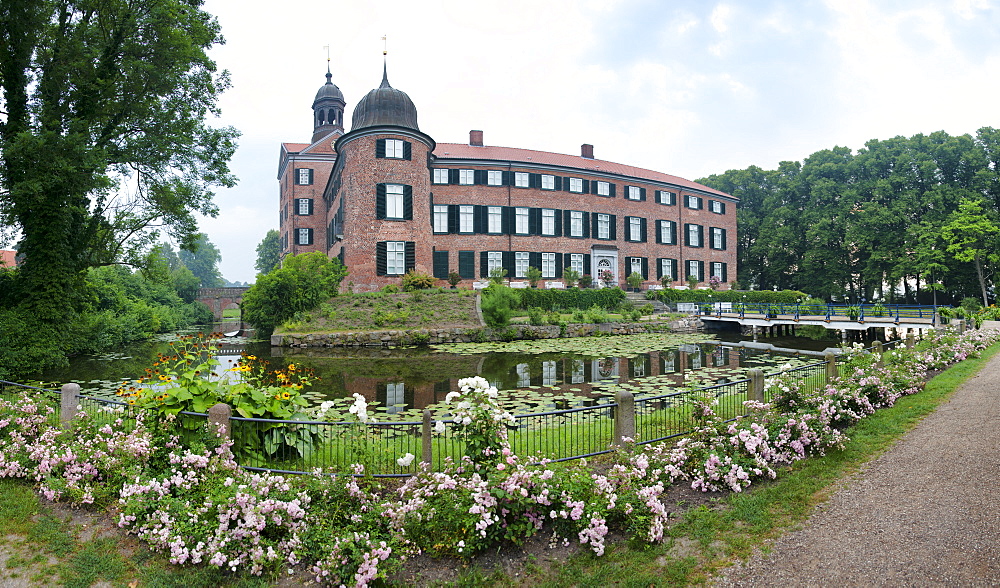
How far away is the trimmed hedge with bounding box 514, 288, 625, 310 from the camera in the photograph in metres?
26.2

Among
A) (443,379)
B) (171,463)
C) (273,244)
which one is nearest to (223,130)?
(443,379)

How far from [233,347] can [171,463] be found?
726 inches

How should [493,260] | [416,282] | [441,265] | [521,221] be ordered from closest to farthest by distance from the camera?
[416,282], [441,265], [493,260], [521,221]

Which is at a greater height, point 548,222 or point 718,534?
point 548,222

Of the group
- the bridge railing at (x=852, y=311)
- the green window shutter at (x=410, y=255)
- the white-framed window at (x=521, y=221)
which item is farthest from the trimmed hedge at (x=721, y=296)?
the green window shutter at (x=410, y=255)

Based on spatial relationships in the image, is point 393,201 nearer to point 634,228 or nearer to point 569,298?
point 569,298

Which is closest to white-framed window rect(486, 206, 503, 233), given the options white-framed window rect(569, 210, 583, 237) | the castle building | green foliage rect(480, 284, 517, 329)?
the castle building

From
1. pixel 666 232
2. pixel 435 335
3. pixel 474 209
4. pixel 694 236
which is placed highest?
pixel 474 209

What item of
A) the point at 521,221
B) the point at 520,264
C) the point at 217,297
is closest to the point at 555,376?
the point at 520,264

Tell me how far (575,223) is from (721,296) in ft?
35.0

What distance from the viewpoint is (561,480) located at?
13.5 feet

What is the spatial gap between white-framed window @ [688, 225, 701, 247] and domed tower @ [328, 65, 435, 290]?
2178 centimetres

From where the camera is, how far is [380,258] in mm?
26469

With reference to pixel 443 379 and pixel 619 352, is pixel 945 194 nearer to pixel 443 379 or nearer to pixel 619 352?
pixel 619 352
